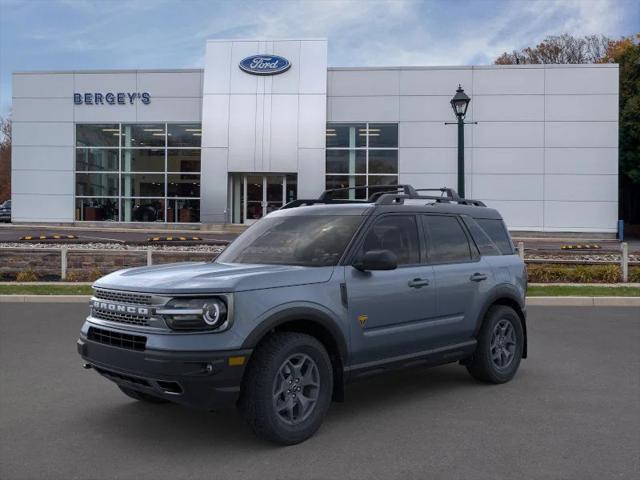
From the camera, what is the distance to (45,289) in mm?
13828

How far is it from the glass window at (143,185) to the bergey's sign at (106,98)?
373 centimetres

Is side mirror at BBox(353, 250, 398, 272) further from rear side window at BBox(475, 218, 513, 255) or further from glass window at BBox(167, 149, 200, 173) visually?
glass window at BBox(167, 149, 200, 173)

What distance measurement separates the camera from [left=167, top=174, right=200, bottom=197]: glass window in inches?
1305

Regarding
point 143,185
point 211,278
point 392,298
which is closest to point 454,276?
point 392,298

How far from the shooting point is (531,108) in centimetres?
3073

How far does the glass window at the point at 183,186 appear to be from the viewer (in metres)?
33.2

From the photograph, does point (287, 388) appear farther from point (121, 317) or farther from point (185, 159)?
point (185, 159)

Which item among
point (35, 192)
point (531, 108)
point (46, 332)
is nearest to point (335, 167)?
point (531, 108)

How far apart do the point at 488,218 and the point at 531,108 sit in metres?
26.1

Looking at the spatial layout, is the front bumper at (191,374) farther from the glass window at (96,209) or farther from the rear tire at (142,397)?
the glass window at (96,209)

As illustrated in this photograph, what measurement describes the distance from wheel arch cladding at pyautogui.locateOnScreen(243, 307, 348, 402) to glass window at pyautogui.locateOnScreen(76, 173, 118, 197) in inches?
1215

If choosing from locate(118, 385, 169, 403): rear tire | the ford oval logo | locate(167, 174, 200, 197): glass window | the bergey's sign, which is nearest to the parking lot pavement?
locate(118, 385, 169, 403): rear tire

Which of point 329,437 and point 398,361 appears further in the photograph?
point 398,361

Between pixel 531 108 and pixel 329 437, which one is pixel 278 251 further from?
pixel 531 108
